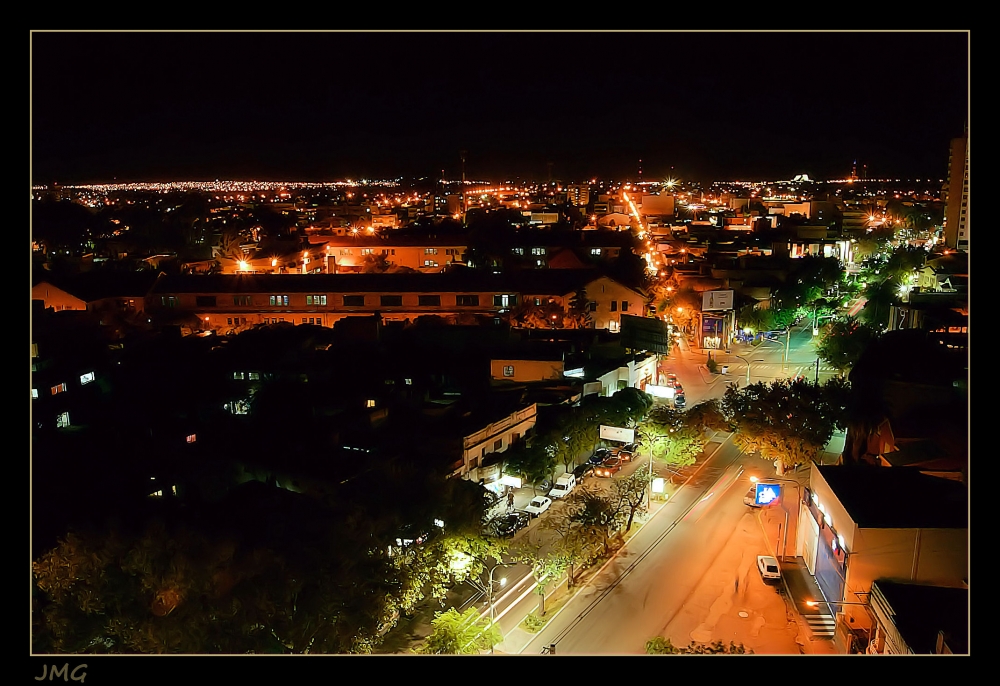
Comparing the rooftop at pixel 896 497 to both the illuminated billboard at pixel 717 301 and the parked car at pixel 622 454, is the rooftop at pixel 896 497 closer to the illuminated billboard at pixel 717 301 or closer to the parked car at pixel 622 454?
the parked car at pixel 622 454

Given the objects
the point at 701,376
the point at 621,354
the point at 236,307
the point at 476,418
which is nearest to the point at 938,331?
the point at 701,376

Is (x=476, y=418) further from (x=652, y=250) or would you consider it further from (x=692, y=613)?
(x=652, y=250)

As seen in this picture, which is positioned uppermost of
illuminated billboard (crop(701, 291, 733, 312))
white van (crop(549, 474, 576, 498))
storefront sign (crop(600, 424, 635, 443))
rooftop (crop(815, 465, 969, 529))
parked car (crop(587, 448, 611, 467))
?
illuminated billboard (crop(701, 291, 733, 312))

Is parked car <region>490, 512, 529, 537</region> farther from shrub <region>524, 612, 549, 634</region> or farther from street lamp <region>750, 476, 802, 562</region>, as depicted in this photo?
street lamp <region>750, 476, 802, 562</region>

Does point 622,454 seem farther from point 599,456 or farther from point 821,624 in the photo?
point 821,624

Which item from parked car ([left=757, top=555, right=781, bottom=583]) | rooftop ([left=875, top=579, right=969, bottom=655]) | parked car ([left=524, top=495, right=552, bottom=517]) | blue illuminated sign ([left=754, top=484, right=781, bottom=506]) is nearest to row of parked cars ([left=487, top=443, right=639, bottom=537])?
parked car ([left=524, top=495, right=552, bottom=517])

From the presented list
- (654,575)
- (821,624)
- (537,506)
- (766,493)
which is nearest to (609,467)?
(537,506)
